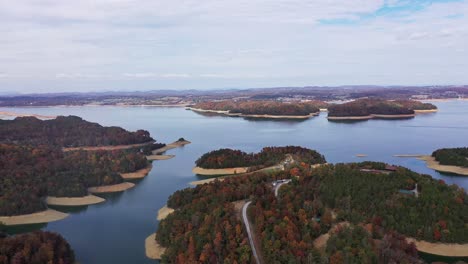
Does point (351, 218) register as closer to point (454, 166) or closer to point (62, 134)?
point (454, 166)

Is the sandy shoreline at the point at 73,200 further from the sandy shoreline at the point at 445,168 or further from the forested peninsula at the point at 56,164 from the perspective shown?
the sandy shoreline at the point at 445,168

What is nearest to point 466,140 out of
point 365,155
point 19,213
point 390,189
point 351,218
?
point 365,155

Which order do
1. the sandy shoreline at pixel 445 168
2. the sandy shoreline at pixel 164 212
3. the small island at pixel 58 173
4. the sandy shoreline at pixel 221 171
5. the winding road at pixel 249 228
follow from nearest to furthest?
the winding road at pixel 249 228, the sandy shoreline at pixel 164 212, the small island at pixel 58 173, the sandy shoreline at pixel 445 168, the sandy shoreline at pixel 221 171

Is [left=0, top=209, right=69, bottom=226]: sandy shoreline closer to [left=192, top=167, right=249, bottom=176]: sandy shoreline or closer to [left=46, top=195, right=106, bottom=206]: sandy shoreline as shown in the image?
[left=46, top=195, right=106, bottom=206]: sandy shoreline

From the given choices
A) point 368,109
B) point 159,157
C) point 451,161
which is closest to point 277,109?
point 368,109

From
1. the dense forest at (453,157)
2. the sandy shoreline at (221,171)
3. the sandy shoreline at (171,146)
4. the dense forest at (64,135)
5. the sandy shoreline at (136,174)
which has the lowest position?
the sandy shoreline at (136,174)

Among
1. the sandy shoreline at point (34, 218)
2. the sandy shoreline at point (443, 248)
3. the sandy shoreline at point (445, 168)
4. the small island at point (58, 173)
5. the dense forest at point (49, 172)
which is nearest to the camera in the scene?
the sandy shoreline at point (443, 248)

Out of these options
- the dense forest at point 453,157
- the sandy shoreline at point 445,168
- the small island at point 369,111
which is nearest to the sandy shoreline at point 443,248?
the sandy shoreline at point 445,168

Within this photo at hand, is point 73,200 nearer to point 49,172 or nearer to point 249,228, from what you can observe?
point 49,172

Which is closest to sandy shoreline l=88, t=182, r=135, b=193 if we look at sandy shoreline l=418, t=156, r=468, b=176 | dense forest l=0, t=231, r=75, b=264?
dense forest l=0, t=231, r=75, b=264
